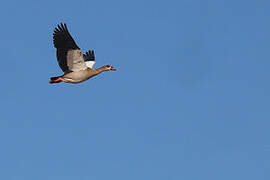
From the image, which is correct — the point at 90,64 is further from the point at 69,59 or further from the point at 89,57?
the point at 69,59

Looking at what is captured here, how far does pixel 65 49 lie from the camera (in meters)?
36.0

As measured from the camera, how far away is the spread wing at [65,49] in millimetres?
35812

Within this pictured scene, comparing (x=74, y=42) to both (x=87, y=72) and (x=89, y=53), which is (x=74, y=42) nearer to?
(x=87, y=72)

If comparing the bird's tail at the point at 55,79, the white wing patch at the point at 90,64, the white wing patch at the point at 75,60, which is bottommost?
the bird's tail at the point at 55,79

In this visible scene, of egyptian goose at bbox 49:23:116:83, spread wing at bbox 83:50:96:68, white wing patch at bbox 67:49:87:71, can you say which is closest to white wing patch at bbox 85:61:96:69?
spread wing at bbox 83:50:96:68

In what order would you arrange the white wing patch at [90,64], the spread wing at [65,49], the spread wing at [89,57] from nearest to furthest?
the spread wing at [65,49] < the white wing patch at [90,64] < the spread wing at [89,57]

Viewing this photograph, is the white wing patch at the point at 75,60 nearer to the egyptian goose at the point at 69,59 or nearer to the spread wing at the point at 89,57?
the egyptian goose at the point at 69,59

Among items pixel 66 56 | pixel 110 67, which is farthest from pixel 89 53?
pixel 66 56

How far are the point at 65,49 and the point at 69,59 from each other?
0.75m

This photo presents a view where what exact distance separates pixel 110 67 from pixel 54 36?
517cm

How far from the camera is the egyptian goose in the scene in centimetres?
3588

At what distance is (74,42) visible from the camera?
117 feet

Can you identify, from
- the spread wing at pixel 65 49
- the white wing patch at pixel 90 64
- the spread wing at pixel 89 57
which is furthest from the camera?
the spread wing at pixel 89 57

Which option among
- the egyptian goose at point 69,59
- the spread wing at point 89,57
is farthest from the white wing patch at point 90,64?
the egyptian goose at point 69,59
